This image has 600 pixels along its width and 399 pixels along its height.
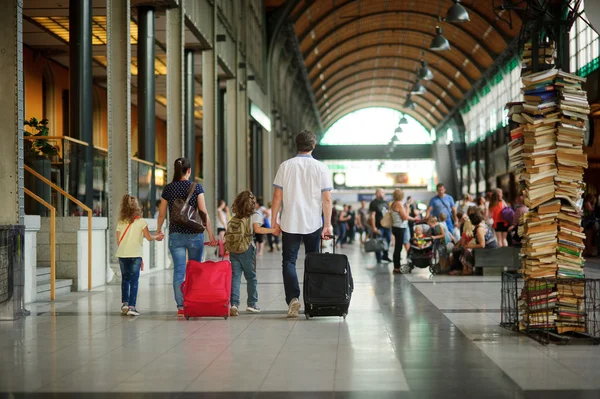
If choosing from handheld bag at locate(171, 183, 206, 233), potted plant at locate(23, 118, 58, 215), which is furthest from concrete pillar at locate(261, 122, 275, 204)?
handheld bag at locate(171, 183, 206, 233)

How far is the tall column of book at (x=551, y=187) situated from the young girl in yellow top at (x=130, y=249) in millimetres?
3745

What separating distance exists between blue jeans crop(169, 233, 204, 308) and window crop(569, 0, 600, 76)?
63.6ft

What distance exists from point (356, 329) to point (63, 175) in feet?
20.5

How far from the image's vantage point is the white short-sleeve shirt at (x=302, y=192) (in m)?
8.63

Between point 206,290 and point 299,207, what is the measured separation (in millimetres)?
1199

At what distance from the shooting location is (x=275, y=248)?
29.6 m

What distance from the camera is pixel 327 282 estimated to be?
331 inches

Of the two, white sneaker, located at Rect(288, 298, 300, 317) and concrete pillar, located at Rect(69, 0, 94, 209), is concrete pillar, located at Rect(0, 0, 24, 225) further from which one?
concrete pillar, located at Rect(69, 0, 94, 209)

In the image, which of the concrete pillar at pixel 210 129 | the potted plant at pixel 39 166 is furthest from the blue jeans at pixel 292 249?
the concrete pillar at pixel 210 129

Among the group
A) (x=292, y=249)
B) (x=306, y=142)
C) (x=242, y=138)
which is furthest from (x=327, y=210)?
(x=242, y=138)

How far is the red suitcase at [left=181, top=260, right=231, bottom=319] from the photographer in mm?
8500

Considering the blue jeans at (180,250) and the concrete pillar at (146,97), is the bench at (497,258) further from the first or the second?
the blue jeans at (180,250)

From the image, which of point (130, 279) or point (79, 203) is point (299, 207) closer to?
point (130, 279)

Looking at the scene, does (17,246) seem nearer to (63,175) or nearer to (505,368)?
(63,175)
